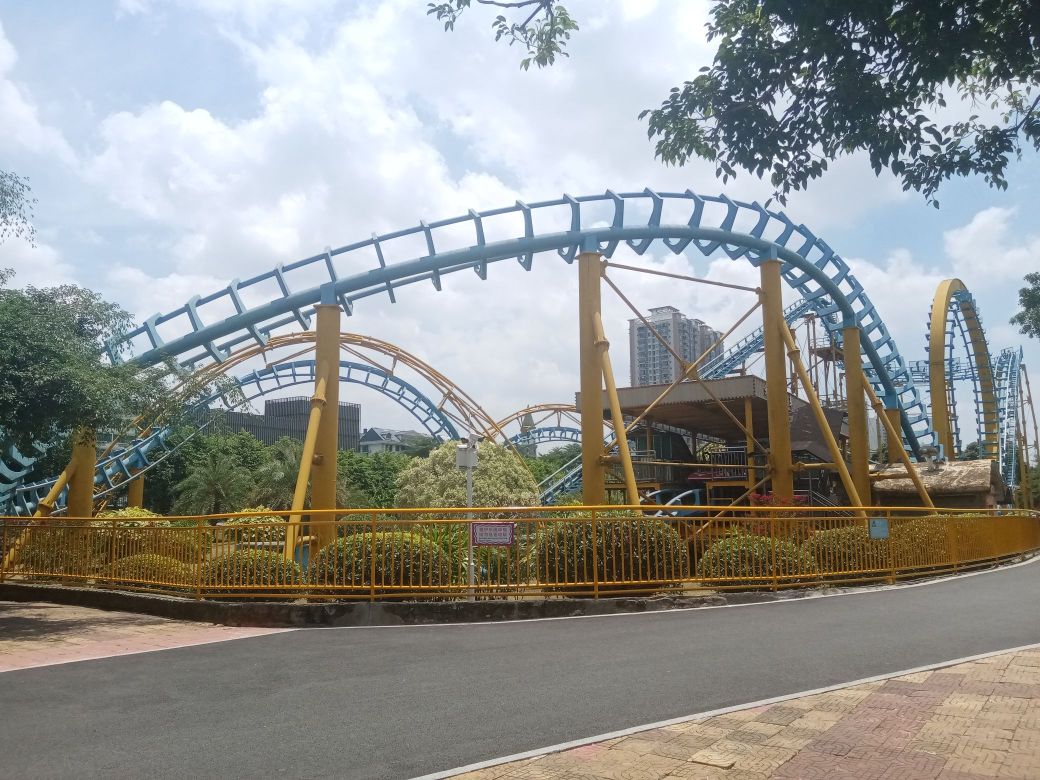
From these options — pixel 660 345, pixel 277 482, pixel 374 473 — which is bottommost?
pixel 277 482

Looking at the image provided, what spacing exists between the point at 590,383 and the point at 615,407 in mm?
1454

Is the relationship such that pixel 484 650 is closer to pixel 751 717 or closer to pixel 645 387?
pixel 751 717

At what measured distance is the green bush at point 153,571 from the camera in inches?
473

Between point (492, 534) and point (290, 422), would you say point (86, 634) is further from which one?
point (290, 422)

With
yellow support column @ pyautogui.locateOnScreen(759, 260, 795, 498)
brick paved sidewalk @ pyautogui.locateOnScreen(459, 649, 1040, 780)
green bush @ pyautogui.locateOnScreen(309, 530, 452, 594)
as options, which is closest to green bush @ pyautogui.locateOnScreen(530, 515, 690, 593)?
green bush @ pyautogui.locateOnScreen(309, 530, 452, 594)

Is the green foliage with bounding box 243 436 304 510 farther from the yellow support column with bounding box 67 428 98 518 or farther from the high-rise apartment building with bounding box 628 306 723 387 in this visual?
the high-rise apartment building with bounding box 628 306 723 387

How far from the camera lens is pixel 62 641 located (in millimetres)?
9734

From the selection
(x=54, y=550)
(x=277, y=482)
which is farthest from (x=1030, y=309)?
(x=277, y=482)

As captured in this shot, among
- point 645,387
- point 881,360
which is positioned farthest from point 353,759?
point 881,360

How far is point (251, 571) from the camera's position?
37.5 feet

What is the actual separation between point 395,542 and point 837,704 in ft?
21.2

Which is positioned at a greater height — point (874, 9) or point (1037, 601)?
point (874, 9)

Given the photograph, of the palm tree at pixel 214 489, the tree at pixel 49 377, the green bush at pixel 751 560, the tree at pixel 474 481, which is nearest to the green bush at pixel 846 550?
the green bush at pixel 751 560

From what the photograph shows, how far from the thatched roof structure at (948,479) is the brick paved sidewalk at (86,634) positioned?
2466 cm
